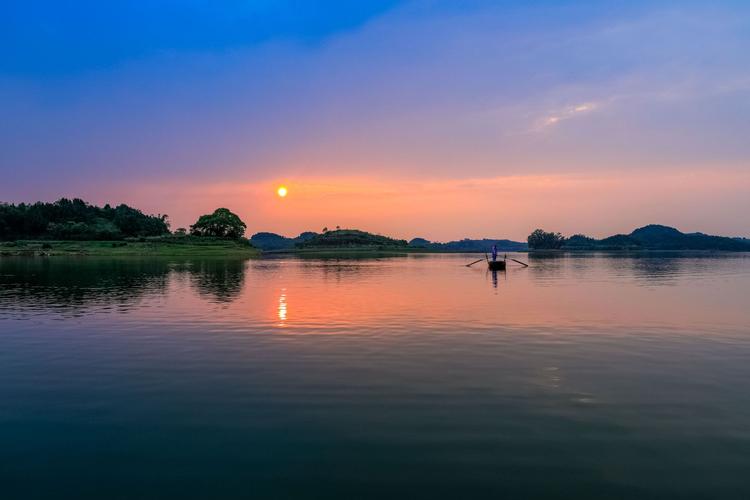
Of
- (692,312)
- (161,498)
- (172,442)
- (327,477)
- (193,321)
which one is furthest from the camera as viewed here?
(692,312)

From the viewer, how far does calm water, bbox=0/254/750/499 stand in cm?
1157

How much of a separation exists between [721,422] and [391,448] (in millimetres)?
11069

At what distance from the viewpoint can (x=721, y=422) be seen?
50.9 feet

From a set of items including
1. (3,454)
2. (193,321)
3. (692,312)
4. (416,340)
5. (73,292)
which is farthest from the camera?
(73,292)

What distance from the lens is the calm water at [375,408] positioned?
1157cm

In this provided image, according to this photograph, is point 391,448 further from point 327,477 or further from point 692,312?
point 692,312

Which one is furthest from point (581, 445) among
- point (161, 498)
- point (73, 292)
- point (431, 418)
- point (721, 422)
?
point (73, 292)

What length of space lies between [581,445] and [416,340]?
55.4 ft

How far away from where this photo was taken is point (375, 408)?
1684 centimetres

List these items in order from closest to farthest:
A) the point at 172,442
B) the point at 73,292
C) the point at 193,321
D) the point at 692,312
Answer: the point at 172,442 < the point at 193,321 < the point at 692,312 < the point at 73,292

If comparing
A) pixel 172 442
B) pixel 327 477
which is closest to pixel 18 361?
pixel 172 442

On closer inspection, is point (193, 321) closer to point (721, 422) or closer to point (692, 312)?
point (721, 422)

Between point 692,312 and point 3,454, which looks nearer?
point 3,454

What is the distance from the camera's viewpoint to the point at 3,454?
12.9 meters
